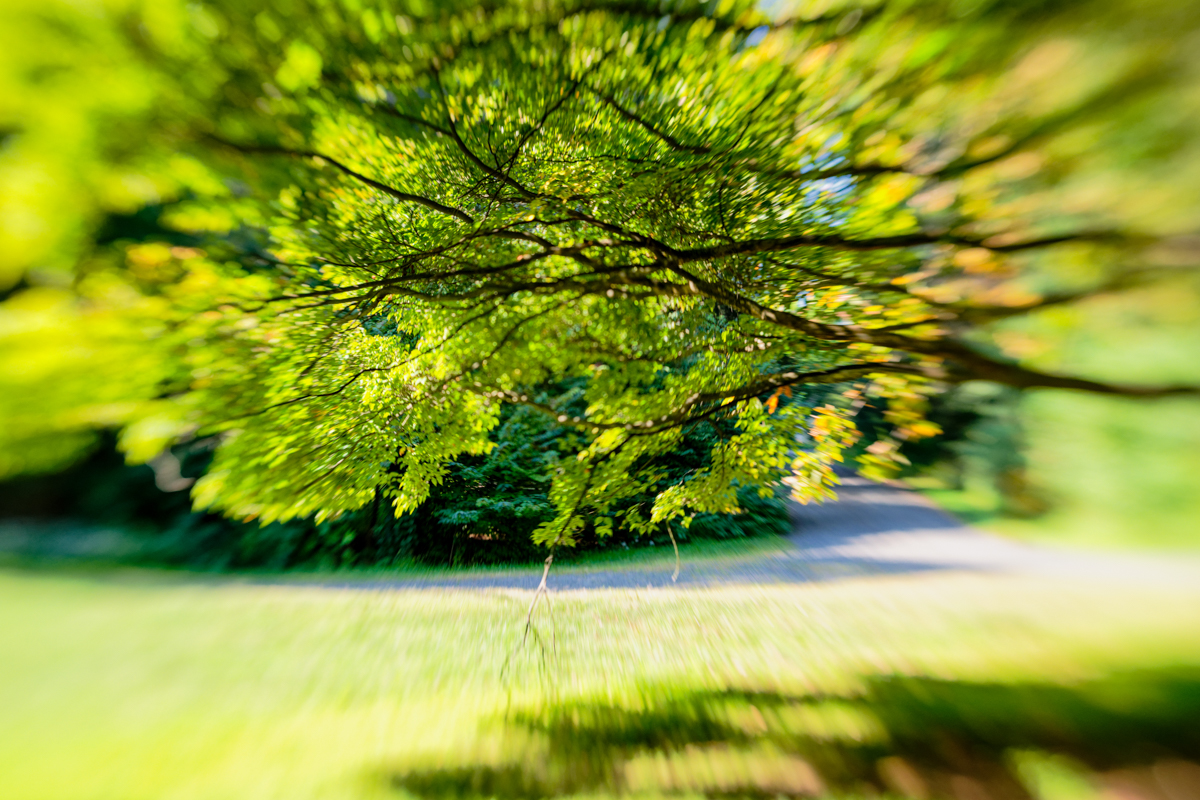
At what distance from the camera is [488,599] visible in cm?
754

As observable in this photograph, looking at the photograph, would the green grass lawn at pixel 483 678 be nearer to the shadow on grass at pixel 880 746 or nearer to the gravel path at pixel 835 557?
the shadow on grass at pixel 880 746

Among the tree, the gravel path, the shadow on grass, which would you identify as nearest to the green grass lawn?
the shadow on grass

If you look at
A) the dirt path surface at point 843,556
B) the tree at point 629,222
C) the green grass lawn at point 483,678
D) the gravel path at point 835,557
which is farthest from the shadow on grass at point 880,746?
the dirt path surface at point 843,556

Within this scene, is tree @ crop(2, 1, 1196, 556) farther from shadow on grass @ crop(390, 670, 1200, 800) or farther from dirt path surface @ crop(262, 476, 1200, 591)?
dirt path surface @ crop(262, 476, 1200, 591)

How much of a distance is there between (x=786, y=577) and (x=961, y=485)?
3.34m

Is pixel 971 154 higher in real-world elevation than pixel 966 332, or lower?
higher

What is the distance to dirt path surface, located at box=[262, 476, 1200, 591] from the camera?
253 inches

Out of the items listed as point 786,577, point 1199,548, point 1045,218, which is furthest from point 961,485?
point 1045,218

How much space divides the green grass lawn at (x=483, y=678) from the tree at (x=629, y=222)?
1.73m

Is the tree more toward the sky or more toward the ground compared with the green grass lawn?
more toward the sky

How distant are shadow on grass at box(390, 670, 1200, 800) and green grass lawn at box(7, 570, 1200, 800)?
1.3 inches

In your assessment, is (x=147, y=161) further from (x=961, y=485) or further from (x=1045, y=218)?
(x=961, y=485)

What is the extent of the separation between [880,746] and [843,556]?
6571 mm

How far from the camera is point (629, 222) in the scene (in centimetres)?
382
